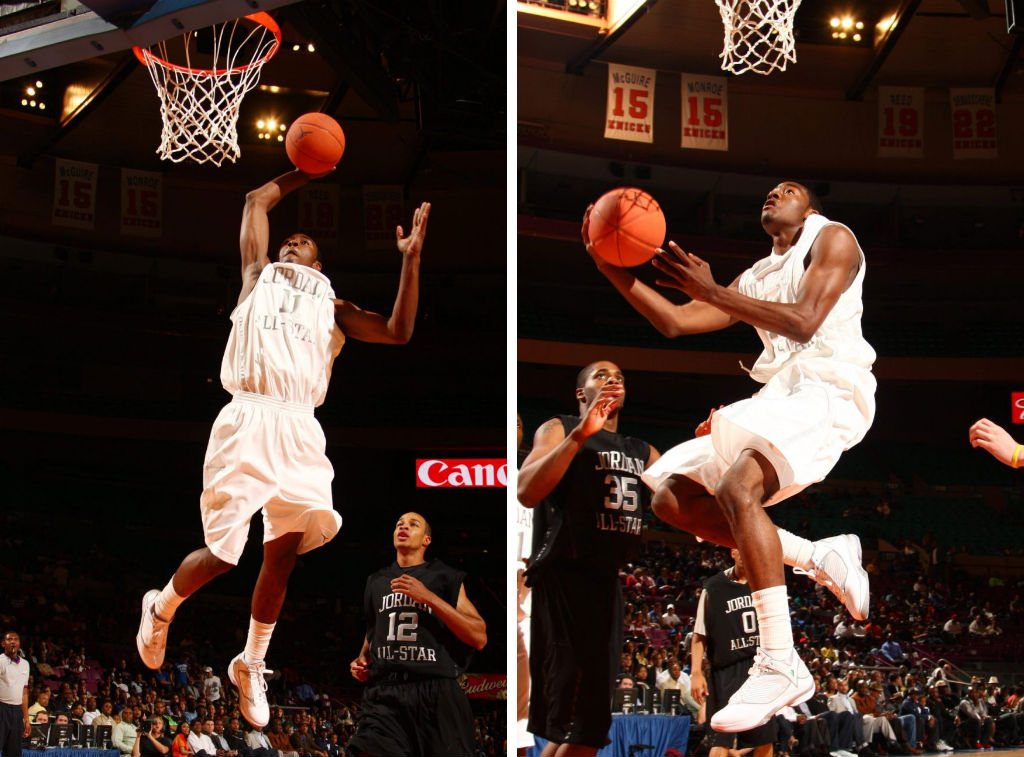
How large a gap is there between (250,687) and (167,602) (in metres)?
0.73

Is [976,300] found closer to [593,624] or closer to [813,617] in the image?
[813,617]

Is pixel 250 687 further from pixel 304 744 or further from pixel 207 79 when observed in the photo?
pixel 207 79

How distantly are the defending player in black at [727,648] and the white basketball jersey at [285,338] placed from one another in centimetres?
256

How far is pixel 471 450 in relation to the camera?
407 inches

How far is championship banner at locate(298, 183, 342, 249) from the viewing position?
9570 millimetres

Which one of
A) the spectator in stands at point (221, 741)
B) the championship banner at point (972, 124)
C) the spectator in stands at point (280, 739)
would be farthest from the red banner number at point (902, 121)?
the spectator in stands at point (221, 741)

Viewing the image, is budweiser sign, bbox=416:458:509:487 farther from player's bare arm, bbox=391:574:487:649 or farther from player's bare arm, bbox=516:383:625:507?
player's bare arm, bbox=516:383:625:507

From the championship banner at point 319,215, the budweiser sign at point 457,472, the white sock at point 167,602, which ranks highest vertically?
the championship banner at point 319,215

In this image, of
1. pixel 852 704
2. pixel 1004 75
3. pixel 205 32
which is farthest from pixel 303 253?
pixel 1004 75

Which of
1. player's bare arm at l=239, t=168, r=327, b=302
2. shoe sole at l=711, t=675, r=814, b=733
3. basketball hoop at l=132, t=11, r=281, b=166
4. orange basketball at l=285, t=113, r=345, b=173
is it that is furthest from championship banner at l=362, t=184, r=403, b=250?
shoe sole at l=711, t=675, r=814, b=733

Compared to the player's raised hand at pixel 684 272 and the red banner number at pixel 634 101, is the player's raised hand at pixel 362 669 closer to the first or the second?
the player's raised hand at pixel 684 272

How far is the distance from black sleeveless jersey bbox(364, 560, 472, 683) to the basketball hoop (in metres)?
2.74

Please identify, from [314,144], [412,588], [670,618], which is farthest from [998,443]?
[314,144]

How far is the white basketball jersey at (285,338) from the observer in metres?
6.33
